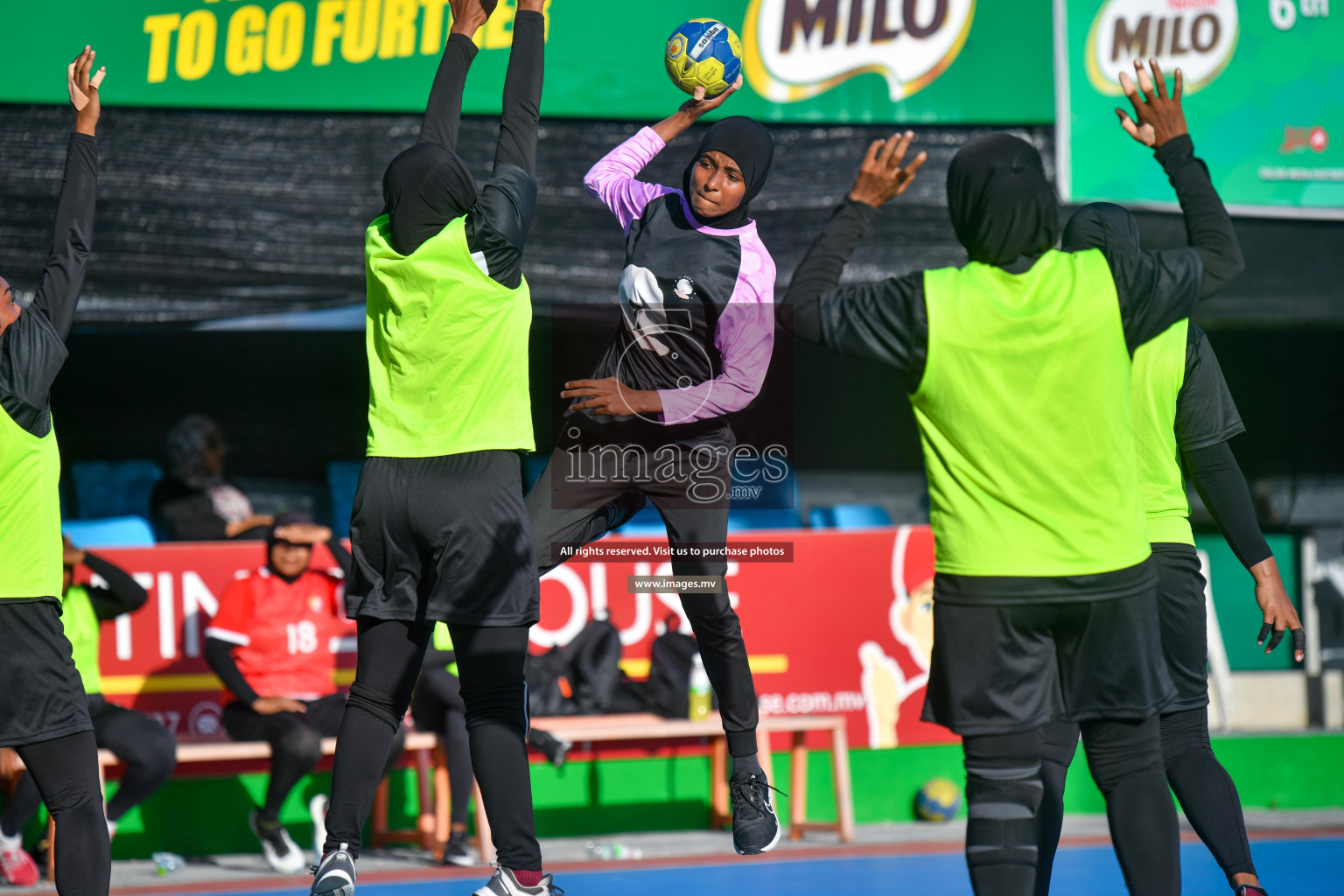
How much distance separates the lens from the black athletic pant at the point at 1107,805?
3.07 m

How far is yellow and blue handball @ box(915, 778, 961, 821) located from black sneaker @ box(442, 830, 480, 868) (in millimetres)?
2613

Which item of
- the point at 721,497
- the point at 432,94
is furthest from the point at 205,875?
the point at 432,94

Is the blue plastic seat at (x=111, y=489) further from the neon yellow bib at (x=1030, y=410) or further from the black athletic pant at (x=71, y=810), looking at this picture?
the neon yellow bib at (x=1030, y=410)

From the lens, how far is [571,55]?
7.37 metres

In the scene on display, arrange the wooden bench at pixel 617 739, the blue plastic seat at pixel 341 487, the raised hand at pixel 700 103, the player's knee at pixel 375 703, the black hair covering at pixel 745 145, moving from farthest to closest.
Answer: the blue plastic seat at pixel 341 487 → the wooden bench at pixel 617 739 → the raised hand at pixel 700 103 → the black hair covering at pixel 745 145 → the player's knee at pixel 375 703

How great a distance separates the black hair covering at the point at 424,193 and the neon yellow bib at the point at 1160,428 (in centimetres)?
187

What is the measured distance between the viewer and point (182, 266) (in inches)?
278

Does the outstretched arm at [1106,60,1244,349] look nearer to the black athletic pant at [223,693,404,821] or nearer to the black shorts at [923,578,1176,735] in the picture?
the black shorts at [923,578,1176,735]

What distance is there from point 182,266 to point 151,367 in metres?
2.38

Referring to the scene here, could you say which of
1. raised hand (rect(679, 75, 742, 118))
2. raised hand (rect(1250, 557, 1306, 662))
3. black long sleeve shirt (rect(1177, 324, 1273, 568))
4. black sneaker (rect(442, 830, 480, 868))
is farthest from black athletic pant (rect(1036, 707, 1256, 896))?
black sneaker (rect(442, 830, 480, 868))

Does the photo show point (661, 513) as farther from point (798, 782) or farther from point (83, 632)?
point (798, 782)

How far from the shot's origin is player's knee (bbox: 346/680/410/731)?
141 inches


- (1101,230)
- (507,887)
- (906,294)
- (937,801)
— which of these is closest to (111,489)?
(937,801)

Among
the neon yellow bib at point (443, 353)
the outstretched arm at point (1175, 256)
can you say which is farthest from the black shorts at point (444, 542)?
the outstretched arm at point (1175, 256)
